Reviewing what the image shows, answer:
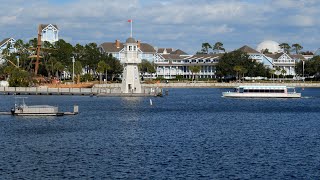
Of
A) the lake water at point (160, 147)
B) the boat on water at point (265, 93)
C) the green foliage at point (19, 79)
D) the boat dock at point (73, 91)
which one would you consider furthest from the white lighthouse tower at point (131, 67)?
the lake water at point (160, 147)

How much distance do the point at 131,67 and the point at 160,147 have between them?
245ft

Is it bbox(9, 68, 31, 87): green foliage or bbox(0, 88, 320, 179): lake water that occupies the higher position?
bbox(9, 68, 31, 87): green foliage

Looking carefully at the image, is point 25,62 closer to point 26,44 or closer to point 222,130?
point 26,44

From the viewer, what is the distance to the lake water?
4103 centimetres

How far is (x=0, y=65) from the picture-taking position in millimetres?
198625

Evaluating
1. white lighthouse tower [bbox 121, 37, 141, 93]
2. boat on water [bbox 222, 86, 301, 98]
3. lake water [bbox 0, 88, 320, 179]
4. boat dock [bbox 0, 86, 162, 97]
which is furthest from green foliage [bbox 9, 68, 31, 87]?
lake water [bbox 0, 88, 320, 179]

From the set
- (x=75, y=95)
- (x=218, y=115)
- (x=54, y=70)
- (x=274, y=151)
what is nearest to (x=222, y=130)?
(x=274, y=151)

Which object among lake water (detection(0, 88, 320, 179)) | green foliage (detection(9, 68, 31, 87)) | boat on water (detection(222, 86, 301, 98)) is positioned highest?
green foliage (detection(9, 68, 31, 87))

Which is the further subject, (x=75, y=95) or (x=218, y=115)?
(x=75, y=95)

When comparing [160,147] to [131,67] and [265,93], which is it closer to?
[131,67]

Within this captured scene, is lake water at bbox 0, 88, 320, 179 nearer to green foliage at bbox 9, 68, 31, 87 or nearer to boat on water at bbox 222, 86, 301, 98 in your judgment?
boat on water at bbox 222, 86, 301, 98

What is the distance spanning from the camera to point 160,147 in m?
51.6

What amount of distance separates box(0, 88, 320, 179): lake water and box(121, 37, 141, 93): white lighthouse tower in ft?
134

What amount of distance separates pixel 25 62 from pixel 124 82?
238 feet
